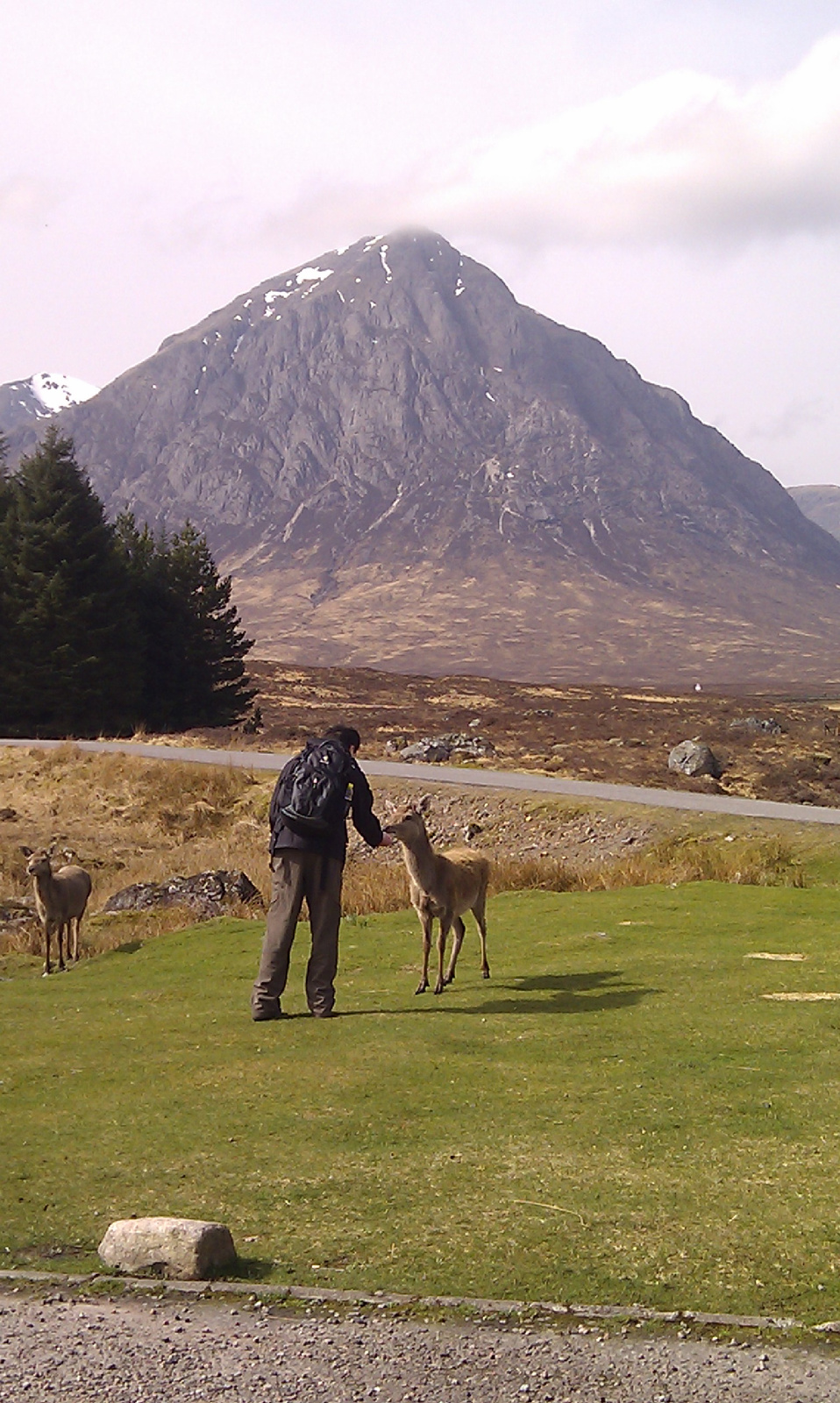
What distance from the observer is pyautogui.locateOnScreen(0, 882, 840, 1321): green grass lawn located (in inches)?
245

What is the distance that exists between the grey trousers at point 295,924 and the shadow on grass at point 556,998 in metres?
0.39

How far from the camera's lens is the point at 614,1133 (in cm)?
788

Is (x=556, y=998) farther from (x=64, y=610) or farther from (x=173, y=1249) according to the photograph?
(x=64, y=610)

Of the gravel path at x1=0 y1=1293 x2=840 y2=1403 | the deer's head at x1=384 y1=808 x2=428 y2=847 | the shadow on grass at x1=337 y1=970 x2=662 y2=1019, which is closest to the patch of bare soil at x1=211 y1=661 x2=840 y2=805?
the shadow on grass at x1=337 y1=970 x2=662 y2=1019

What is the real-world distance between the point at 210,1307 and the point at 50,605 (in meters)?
45.8

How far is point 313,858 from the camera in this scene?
12133 millimetres

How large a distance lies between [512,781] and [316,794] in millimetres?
21017

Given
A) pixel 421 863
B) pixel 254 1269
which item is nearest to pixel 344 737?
pixel 421 863

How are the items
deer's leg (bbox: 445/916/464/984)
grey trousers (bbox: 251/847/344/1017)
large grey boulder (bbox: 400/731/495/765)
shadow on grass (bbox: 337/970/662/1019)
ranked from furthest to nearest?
large grey boulder (bbox: 400/731/495/765), deer's leg (bbox: 445/916/464/984), grey trousers (bbox: 251/847/344/1017), shadow on grass (bbox: 337/970/662/1019)

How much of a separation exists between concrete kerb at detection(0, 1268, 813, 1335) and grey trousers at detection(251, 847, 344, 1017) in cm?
562

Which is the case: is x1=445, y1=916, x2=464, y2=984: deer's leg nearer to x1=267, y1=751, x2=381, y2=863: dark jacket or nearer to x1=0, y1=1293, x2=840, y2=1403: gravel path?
x1=267, y1=751, x2=381, y2=863: dark jacket

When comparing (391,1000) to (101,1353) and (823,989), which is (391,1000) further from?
(101,1353)

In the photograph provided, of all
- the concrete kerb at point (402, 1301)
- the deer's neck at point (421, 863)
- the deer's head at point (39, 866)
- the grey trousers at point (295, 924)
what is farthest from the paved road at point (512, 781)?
the concrete kerb at point (402, 1301)

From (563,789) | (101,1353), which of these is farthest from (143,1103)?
(563,789)
